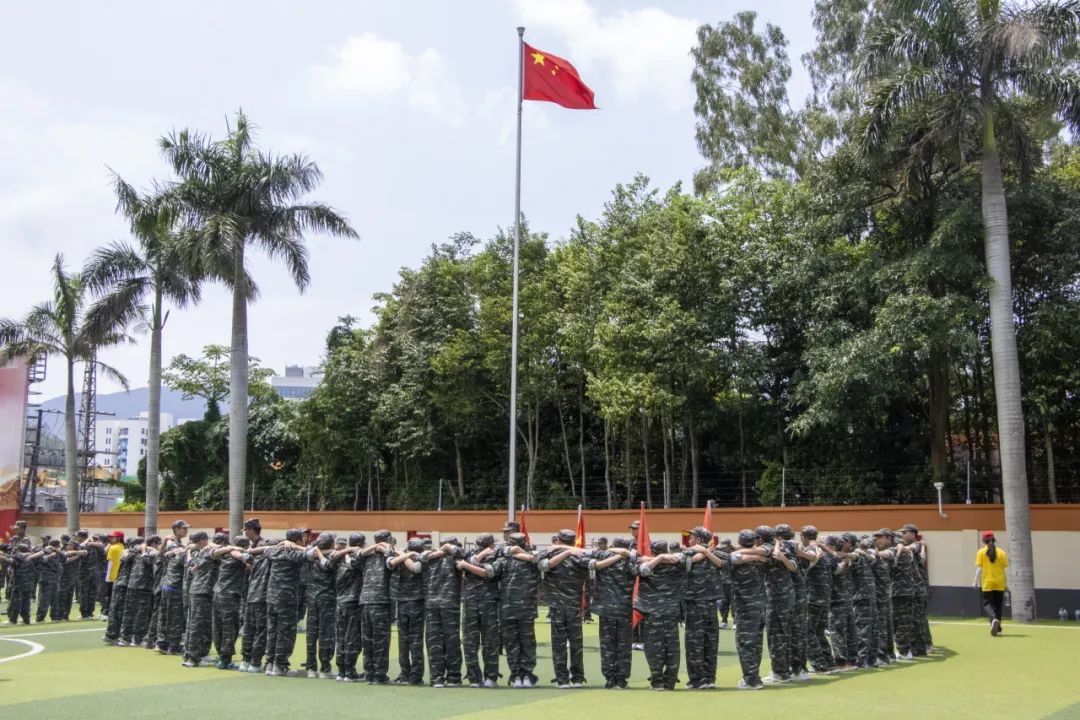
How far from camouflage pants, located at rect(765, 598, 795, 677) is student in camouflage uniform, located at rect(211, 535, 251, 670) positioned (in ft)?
22.3

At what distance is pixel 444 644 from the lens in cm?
1129

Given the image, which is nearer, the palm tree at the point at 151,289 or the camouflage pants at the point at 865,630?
Answer: the camouflage pants at the point at 865,630

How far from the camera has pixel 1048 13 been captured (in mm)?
19281

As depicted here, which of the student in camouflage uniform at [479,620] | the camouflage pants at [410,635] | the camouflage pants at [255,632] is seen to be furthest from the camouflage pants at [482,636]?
the camouflage pants at [255,632]

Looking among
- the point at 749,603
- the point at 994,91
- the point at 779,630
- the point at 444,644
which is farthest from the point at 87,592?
the point at 994,91

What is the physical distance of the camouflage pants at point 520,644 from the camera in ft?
36.4

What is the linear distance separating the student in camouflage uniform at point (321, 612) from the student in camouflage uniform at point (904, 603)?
749 cm

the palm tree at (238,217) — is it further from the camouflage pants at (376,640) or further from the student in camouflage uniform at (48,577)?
the camouflage pants at (376,640)

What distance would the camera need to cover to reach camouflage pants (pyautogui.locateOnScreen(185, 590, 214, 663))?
1311cm

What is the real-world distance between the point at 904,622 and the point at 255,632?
867 cm

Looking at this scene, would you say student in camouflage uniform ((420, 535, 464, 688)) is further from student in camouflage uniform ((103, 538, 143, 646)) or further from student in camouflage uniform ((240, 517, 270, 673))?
student in camouflage uniform ((103, 538, 143, 646))

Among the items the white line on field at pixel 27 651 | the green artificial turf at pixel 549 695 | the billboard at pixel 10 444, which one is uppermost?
the billboard at pixel 10 444

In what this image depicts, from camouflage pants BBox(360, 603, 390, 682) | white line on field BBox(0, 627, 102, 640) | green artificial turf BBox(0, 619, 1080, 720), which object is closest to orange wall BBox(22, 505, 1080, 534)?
green artificial turf BBox(0, 619, 1080, 720)

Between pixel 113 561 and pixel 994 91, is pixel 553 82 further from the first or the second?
pixel 113 561
